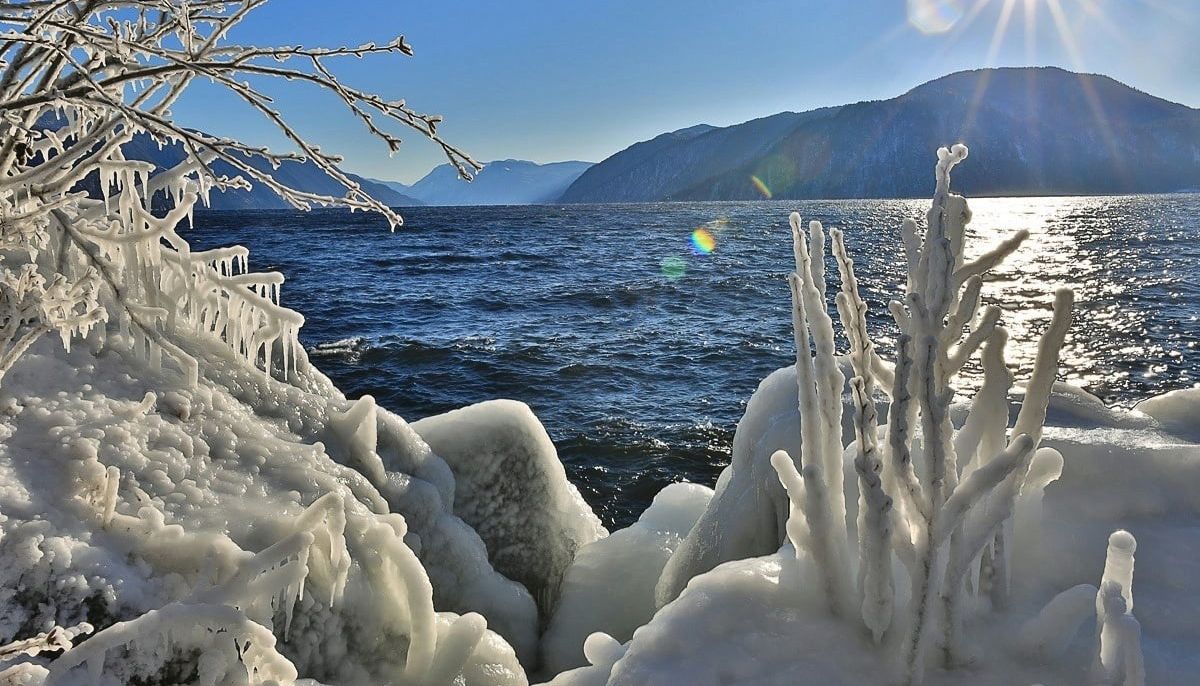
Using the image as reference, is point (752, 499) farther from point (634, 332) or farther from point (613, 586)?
point (634, 332)

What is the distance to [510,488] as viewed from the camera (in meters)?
5.84

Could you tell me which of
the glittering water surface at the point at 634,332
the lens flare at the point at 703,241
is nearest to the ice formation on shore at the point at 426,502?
the glittering water surface at the point at 634,332

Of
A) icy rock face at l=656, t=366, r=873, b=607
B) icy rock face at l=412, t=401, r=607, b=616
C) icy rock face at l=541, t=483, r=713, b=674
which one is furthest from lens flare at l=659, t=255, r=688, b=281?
icy rock face at l=656, t=366, r=873, b=607

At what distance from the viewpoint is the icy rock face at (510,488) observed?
18.5 feet

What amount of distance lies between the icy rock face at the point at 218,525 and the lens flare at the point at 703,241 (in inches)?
1541

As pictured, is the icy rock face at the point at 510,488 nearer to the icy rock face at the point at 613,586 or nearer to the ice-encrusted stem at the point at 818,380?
the icy rock face at the point at 613,586

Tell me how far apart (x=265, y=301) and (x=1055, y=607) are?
14.9 feet

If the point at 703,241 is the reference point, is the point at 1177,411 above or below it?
above

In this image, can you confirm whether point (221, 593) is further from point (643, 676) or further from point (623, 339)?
point (623, 339)

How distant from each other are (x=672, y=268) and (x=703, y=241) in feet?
62.6

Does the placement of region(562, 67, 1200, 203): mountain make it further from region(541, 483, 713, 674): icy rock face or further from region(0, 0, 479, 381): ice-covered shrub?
region(0, 0, 479, 381): ice-covered shrub

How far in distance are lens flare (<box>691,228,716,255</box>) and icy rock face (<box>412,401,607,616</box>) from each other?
37.4 m

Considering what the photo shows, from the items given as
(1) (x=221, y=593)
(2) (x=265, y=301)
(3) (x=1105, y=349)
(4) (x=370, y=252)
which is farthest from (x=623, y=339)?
(4) (x=370, y=252)

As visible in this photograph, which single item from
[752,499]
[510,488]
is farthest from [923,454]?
[510,488]
